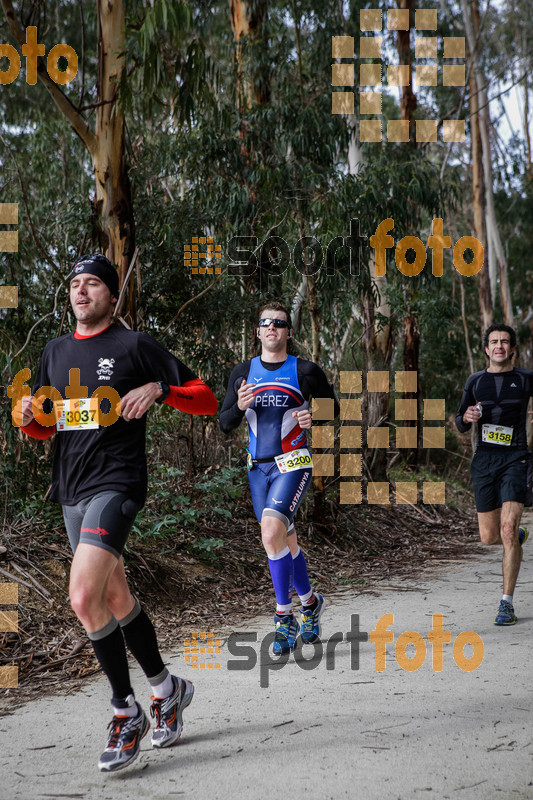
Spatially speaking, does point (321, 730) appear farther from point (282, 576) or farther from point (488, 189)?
point (488, 189)

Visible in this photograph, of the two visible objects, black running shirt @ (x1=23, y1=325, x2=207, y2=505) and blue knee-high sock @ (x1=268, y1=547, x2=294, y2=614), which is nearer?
black running shirt @ (x1=23, y1=325, x2=207, y2=505)

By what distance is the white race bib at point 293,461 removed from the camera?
5.76m

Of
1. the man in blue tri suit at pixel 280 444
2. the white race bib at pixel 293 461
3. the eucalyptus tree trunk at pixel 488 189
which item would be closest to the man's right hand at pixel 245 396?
the man in blue tri suit at pixel 280 444

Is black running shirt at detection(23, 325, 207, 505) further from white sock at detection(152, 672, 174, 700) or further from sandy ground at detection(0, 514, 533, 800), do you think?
sandy ground at detection(0, 514, 533, 800)

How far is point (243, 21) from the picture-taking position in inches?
486

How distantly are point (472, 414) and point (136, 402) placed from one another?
3.52 metres

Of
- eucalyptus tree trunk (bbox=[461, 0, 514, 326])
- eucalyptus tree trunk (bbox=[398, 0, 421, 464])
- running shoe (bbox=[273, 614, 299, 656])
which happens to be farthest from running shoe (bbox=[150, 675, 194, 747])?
eucalyptus tree trunk (bbox=[461, 0, 514, 326])

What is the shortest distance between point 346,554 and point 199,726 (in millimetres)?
5691

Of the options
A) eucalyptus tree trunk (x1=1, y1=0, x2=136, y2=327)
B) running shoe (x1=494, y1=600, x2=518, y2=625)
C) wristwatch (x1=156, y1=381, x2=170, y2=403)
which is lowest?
running shoe (x1=494, y1=600, x2=518, y2=625)

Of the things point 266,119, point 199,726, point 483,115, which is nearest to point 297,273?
point 266,119

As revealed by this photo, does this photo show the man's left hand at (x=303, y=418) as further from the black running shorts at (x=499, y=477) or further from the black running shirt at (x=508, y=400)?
the black running shirt at (x=508, y=400)

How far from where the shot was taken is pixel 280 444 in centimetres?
579

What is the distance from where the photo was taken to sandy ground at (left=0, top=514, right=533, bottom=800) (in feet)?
10.9

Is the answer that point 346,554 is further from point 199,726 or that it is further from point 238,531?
point 199,726
